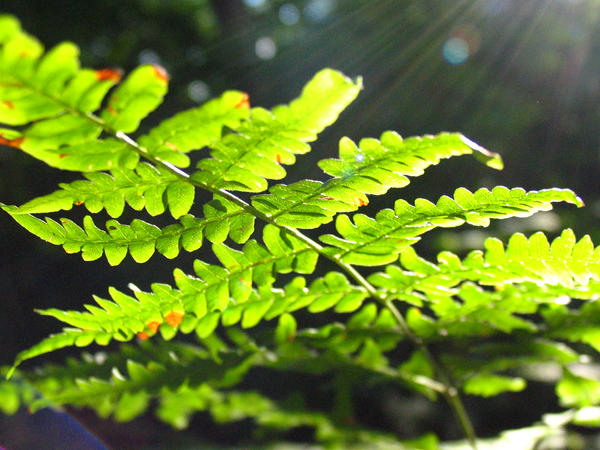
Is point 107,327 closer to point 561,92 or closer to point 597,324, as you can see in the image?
point 597,324

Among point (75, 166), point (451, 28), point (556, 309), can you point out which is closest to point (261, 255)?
point (75, 166)

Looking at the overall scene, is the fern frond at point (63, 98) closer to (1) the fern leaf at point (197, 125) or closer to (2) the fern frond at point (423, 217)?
(1) the fern leaf at point (197, 125)

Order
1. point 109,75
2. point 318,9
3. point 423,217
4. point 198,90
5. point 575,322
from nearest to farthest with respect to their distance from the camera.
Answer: point 109,75 < point 423,217 < point 575,322 < point 198,90 < point 318,9

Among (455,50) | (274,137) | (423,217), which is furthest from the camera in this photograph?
(455,50)

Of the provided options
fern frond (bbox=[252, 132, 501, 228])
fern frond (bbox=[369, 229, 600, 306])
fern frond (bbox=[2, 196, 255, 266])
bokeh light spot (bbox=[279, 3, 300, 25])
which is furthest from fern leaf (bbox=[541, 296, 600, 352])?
bokeh light spot (bbox=[279, 3, 300, 25])

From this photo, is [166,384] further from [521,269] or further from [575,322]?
[575,322]

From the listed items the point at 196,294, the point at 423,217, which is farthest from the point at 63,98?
the point at 423,217
